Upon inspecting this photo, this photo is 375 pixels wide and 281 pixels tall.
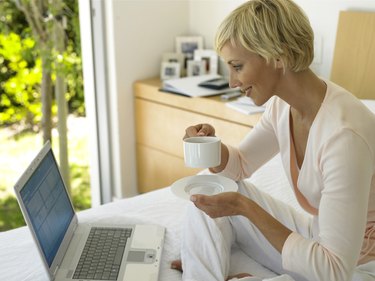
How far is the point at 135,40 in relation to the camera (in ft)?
9.28

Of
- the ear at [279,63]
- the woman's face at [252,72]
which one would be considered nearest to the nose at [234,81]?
the woman's face at [252,72]

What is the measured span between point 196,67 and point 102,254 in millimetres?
1660

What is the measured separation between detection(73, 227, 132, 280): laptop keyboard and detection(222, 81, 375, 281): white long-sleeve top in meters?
0.45

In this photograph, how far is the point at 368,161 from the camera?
3.63 ft

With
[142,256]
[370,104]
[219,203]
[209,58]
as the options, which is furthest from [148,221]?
[209,58]

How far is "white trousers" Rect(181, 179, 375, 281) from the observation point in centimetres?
135

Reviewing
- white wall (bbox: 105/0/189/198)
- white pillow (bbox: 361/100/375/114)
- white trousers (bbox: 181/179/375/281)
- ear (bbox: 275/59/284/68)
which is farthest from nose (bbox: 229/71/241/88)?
white wall (bbox: 105/0/189/198)

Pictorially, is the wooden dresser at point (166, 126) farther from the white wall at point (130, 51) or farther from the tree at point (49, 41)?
the tree at point (49, 41)

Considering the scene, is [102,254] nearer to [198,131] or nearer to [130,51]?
[198,131]

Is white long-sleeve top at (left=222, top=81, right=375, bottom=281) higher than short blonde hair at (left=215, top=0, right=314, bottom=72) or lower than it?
lower

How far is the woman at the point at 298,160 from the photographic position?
1100mm

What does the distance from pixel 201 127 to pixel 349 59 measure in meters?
1.06

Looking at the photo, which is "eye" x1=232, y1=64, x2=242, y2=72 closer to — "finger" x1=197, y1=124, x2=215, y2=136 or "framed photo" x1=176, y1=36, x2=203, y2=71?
"finger" x1=197, y1=124, x2=215, y2=136

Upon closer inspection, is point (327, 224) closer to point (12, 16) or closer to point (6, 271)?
point (6, 271)
